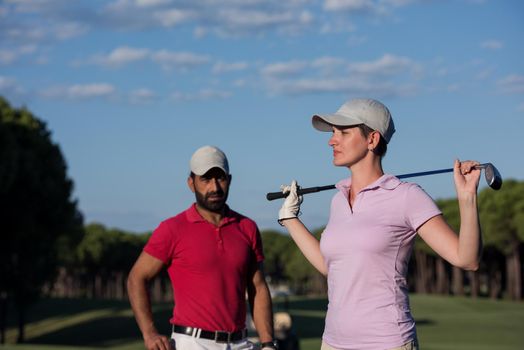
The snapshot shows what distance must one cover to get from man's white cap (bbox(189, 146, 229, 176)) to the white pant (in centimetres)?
124

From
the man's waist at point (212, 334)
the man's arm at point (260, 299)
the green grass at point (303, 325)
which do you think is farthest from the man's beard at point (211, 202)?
the green grass at point (303, 325)

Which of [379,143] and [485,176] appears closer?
[485,176]

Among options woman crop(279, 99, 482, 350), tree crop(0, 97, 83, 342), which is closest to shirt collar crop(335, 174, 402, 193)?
woman crop(279, 99, 482, 350)

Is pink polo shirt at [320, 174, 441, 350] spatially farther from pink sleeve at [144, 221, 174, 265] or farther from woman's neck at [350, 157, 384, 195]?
pink sleeve at [144, 221, 174, 265]

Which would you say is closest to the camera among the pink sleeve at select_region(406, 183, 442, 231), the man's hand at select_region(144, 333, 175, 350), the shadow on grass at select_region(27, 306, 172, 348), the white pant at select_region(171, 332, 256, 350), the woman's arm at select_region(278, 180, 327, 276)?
the pink sleeve at select_region(406, 183, 442, 231)

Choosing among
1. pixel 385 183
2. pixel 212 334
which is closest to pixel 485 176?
pixel 385 183

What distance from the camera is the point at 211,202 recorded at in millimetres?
9602

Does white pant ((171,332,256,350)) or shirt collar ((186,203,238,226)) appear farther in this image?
shirt collar ((186,203,238,226))

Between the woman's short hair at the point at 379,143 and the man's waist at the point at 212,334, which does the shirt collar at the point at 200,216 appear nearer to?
the man's waist at the point at 212,334

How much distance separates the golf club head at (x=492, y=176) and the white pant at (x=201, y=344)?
329 centimetres

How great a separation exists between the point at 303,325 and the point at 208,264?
61.4 meters

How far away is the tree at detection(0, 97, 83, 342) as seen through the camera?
63.8m

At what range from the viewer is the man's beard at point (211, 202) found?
9.59 m

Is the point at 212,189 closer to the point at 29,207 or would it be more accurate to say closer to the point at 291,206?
the point at 291,206
